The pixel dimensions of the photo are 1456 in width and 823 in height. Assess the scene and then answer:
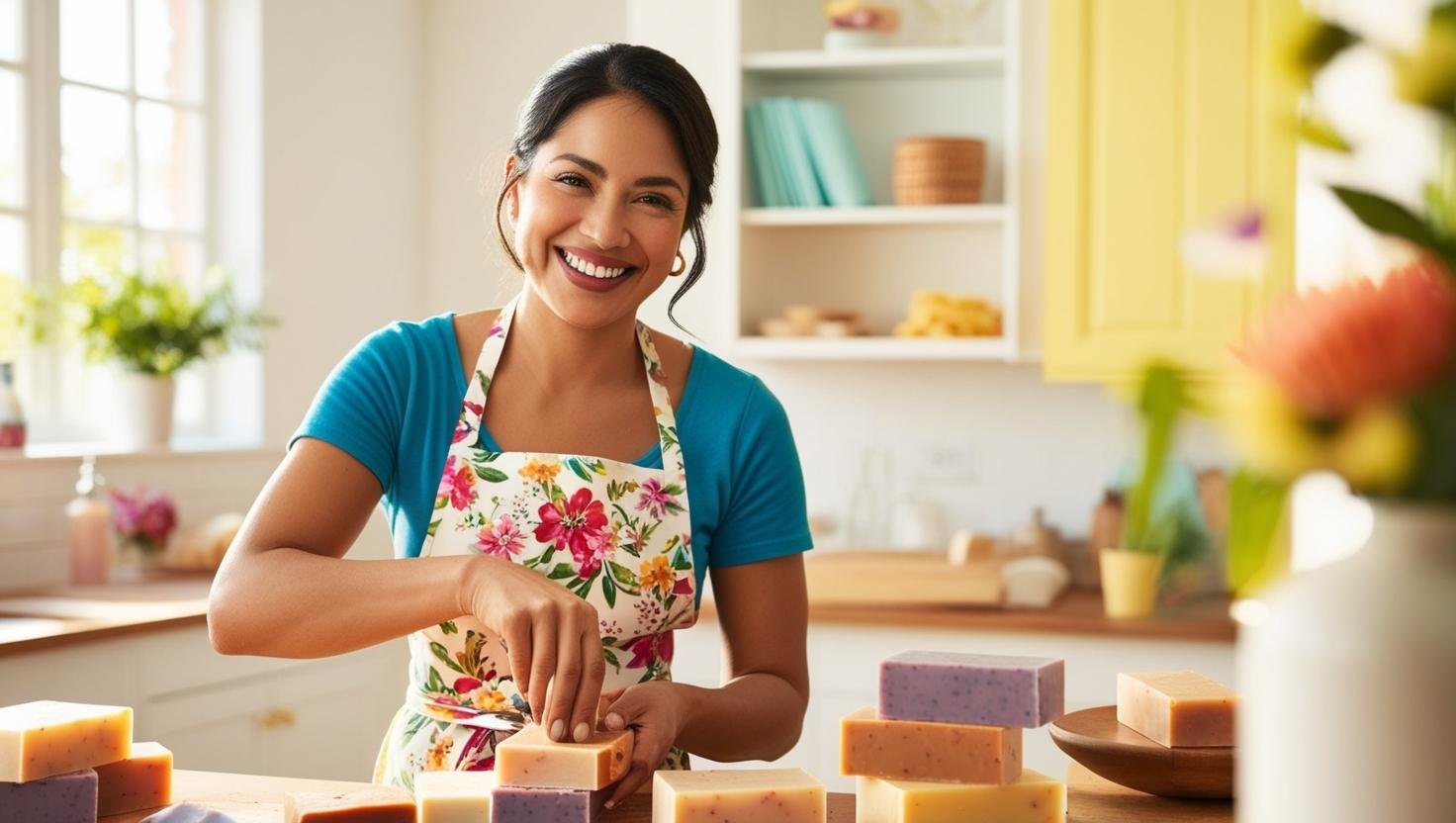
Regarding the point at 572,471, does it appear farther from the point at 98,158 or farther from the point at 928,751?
the point at 98,158

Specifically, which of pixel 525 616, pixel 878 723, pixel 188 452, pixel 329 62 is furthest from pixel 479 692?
pixel 329 62

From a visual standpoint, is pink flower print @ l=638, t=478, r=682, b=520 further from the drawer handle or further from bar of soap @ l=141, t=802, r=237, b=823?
the drawer handle

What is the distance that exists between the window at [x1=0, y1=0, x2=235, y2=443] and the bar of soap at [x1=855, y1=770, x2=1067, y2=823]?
9.13ft

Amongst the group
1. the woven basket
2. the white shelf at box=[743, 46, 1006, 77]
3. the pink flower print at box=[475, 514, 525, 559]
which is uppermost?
the white shelf at box=[743, 46, 1006, 77]

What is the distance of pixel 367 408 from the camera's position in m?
1.67

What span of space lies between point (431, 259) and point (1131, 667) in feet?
8.48

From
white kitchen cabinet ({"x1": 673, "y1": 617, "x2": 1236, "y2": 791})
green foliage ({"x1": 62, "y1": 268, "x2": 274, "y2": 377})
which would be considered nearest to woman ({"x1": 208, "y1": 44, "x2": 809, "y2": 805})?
white kitchen cabinet ({"x1": 673, "y1": 617, "x2": 1236, "y2": 791})

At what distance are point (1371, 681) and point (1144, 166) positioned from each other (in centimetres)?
276

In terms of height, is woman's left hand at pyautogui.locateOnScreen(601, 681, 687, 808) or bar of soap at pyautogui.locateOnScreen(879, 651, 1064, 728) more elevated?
bar of soap at pyautogui.locateOnScreen(879, 651, 1064, 728)

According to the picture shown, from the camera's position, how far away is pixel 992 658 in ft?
4.34

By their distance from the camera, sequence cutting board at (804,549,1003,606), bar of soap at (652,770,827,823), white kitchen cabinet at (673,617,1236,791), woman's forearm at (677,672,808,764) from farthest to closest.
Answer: cutting board at (804,549,1003,606)
white kitchen cabinet at (673,617,1236,791)
woman's forearm at (677,672,808,764)
bar of soap at (652,770,827,823)

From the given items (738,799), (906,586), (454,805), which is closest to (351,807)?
(454,805)

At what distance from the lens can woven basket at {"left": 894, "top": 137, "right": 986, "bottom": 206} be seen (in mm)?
3441

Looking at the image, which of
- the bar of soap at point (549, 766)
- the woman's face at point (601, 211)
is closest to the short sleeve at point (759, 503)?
the woman's face at point (601, 211)
